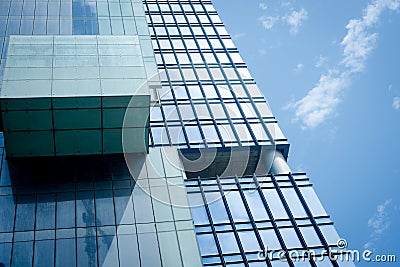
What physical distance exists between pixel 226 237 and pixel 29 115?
11751mm

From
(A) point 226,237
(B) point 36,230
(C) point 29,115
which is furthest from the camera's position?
(A) point 226,237

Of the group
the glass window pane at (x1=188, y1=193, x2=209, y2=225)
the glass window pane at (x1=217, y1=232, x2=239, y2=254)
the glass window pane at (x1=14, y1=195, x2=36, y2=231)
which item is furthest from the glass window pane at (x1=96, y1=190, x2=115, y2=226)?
the glass window pane at (x1=217, y1=232, x2=239, y2=254)

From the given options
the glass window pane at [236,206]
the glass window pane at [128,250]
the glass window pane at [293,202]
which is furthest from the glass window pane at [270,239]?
the glass window pane at [128,250]

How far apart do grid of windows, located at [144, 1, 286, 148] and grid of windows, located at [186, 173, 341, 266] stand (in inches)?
210

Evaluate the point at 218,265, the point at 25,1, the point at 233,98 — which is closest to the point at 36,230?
the point at 218,265

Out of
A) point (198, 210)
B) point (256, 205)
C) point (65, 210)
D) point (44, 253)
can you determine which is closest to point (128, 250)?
point (44, 253)

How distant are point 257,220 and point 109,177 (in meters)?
8.87

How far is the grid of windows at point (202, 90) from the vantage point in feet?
113

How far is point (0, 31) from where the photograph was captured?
2969cm

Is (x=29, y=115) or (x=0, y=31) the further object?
(x=0, y=31)

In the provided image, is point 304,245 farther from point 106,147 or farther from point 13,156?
point 13,156

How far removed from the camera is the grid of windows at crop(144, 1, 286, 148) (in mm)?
34562

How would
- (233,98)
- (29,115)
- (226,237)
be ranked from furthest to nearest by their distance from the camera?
(233,98) → (226,237) → (29,115)

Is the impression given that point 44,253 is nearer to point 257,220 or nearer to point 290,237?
point 257,220
